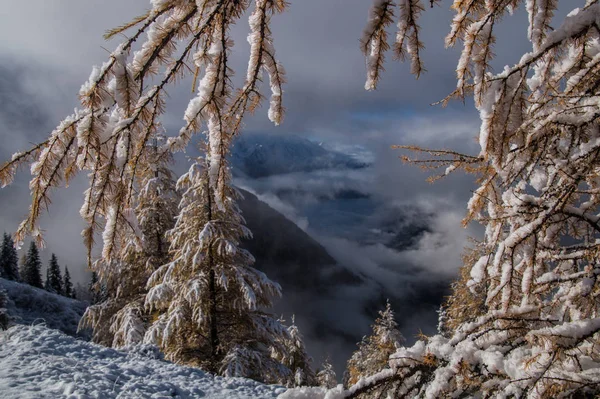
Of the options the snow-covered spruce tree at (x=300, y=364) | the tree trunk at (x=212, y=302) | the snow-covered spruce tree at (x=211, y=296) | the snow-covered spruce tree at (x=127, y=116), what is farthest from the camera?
the snow-covered spruce tree at (x=300, y=364)

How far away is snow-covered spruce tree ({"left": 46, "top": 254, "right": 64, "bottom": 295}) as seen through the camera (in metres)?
54.2

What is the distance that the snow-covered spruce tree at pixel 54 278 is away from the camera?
54156 millimetres

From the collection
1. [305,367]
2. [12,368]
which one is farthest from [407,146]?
[305,367]

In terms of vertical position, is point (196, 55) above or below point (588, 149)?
above

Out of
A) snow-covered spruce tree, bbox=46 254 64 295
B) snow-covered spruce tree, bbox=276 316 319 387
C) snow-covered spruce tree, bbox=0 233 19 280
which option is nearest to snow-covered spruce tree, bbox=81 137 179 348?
snow-covered spruce tree, bbox=276 316 319 387

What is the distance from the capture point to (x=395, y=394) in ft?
5.72

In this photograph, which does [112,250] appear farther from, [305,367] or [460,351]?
[305,367]

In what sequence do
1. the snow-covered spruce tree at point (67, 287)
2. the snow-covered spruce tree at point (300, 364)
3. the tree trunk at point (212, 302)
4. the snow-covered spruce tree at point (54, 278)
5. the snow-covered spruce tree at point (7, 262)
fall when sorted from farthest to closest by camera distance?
the snow-covered spruce tree at point (67, 287) < the snow-covered spruce tree at point (54, 278) < the snow-covered spruce tree at point (7, 262) < the snow-covered spruce tree at point (300, 364) < the tree trunk at point (212, 302)

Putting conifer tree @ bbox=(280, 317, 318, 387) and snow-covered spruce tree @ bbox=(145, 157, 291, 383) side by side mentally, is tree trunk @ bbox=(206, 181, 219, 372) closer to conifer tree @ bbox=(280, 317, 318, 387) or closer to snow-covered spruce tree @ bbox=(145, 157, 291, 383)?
snow-covered spruce tree @ bbox=(145, 157, 291, 383)

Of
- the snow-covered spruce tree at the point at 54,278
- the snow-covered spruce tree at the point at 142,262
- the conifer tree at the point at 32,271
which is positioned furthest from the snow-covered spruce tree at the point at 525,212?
the snow-covered spruce tree at the point at 54,278

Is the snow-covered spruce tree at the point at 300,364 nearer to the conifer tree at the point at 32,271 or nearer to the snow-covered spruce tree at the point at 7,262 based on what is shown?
the conifer tree at the point at 32,271

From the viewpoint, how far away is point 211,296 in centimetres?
1030

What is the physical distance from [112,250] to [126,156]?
44cm

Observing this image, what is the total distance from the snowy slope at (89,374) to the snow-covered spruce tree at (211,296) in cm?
196
